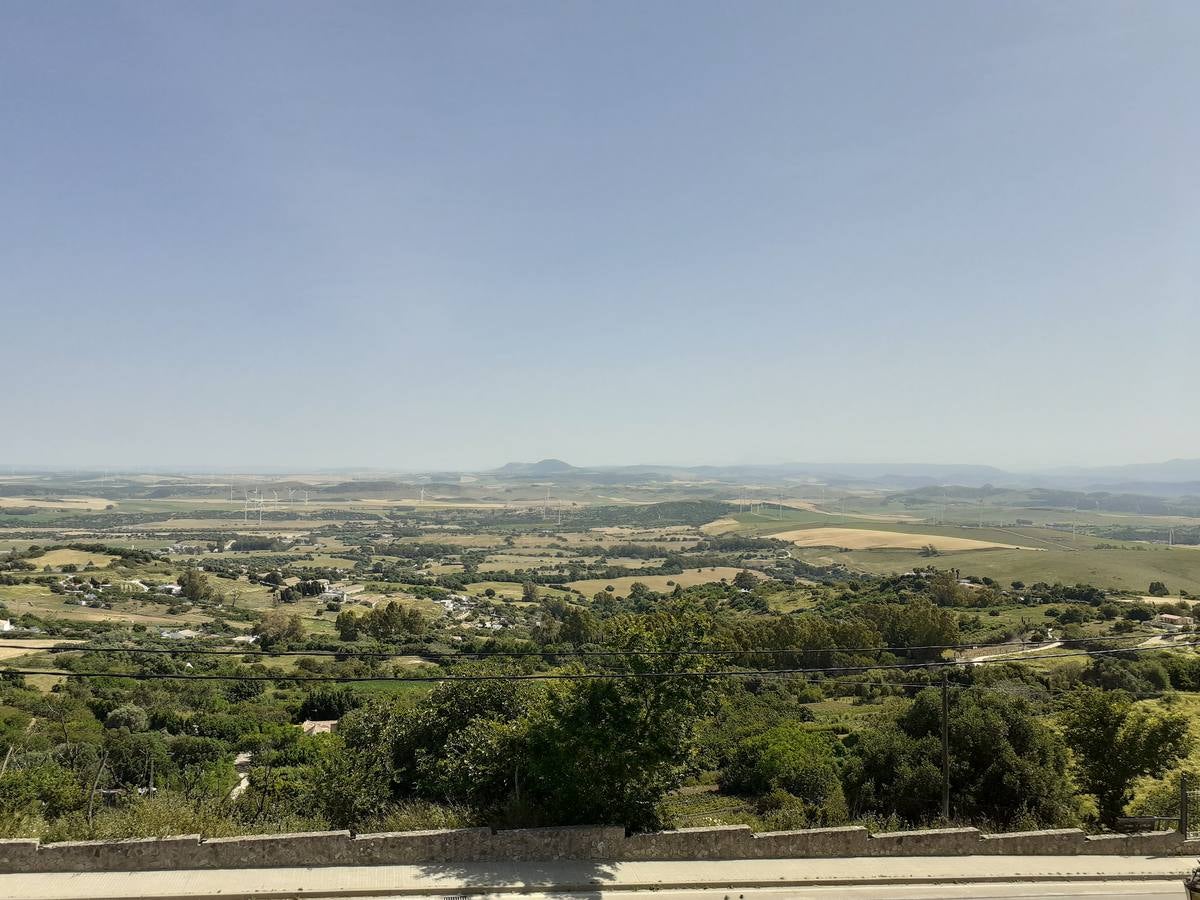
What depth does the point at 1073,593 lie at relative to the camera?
72.2m

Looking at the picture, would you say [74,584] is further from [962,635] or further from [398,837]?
[962,635]

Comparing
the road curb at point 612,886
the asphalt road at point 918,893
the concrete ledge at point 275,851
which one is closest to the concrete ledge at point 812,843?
the road curb at point 612,886

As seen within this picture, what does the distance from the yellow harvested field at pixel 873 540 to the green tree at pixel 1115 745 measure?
374 feet

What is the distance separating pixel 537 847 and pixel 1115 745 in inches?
626

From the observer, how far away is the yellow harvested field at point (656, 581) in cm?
10938

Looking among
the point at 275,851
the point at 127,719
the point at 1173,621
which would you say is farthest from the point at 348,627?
the point at 1173,621

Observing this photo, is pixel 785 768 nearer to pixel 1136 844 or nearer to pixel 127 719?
pixel 1136 844

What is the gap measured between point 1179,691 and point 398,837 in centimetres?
4367

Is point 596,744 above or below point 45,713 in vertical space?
above

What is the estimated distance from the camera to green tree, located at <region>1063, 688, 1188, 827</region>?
17750mm

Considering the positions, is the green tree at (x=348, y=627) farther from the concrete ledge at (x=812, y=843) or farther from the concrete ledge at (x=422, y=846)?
the concrete ledge at (x=812, y=843)

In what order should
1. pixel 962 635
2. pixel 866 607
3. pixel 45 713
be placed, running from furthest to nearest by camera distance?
pixel 866 607 → pixel 962 635 → pixel 45 713

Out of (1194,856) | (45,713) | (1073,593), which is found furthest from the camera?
(1073,593)

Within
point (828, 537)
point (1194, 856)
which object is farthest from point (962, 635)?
point (828, 537)
